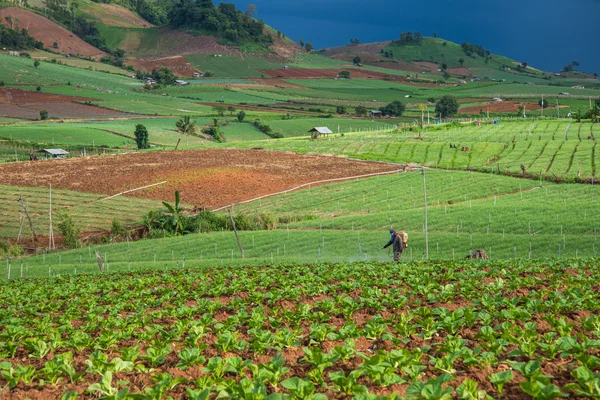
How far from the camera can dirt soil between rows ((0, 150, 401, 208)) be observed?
244 ft

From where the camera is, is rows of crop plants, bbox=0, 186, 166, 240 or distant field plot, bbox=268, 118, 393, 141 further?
distant field plot, bbox=268, 118, 393, 141

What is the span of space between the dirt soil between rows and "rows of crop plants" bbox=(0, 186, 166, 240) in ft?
8.41

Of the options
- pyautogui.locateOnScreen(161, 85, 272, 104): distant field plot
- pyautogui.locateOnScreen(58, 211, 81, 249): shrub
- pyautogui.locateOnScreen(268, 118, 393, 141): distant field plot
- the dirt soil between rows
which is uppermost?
pyautogui.locateOnScreen(161, 85, 272, 104): distant field plot

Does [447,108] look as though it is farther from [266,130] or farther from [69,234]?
[69,234]

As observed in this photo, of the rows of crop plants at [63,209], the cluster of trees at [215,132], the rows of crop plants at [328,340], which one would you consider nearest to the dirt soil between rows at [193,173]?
the rows of crop plants at [63,209]

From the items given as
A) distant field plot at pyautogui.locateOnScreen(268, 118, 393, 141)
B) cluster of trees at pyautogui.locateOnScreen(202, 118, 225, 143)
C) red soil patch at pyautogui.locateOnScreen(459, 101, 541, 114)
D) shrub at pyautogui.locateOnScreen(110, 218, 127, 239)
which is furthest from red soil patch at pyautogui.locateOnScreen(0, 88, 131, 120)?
shrub at pyautogui.locateOnScreen(110, 218, 127, 239)

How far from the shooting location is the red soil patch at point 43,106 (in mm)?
141875

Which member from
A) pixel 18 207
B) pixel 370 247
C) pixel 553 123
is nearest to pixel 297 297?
pixel 370 247

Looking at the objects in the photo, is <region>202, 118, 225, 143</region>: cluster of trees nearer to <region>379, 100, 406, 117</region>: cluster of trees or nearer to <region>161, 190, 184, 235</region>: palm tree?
<region>379, 100, 406, 117</region>: cluster of trees

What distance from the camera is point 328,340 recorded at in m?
14.5

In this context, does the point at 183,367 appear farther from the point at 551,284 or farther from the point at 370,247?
the point at 370,247

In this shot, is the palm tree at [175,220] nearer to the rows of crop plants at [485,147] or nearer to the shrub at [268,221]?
the shrub at [268,221]

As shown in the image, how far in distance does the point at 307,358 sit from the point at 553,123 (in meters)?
113

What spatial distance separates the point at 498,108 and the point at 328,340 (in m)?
157
